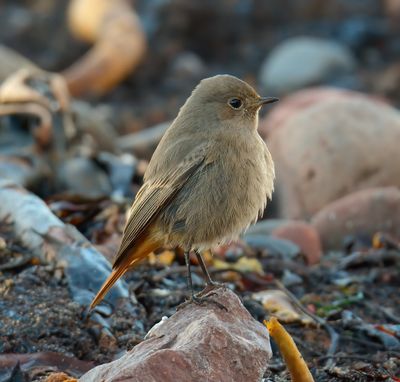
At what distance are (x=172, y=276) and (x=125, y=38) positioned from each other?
827 centimetres

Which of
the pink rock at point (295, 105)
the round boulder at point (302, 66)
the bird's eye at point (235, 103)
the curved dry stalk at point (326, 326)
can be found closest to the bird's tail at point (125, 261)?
the bird's eye at point (235, 103)

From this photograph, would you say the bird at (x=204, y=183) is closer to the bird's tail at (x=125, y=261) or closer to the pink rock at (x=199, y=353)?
the bird's tail at (x=125, y=261)

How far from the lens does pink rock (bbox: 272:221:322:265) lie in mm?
7281

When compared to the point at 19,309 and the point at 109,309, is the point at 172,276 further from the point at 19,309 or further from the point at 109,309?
the point at 19,309

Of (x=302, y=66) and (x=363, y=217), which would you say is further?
(x=302, y=66)

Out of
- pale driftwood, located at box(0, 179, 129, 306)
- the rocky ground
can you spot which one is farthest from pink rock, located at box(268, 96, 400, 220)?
pale driftwood, located at box(0, 179, 129, 306)

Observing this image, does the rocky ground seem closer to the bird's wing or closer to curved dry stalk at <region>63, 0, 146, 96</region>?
curved dry stalk at <region>63, 0, 146, 96</region>

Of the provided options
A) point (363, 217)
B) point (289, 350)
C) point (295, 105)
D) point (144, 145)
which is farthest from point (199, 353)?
point (295, 105)

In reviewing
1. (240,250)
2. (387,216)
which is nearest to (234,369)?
(240,250)

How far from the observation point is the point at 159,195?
5199 millimetres

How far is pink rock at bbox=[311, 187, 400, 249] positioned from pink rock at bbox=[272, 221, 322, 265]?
0.18 m

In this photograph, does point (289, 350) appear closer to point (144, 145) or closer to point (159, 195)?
point (159, 195)

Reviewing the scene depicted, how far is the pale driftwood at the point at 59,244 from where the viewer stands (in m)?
5.52

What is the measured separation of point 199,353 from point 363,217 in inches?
149
